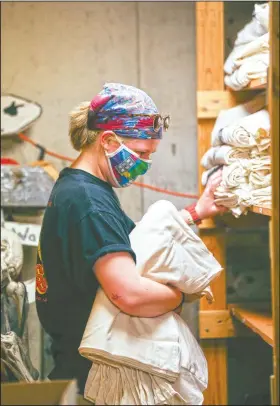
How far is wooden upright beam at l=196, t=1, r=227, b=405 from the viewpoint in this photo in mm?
1185

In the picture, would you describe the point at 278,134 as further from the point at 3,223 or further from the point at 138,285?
the point at 3,223

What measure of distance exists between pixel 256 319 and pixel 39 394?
1.97 feet

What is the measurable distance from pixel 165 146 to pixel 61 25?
0.51m

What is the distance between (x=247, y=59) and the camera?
1.52 meters

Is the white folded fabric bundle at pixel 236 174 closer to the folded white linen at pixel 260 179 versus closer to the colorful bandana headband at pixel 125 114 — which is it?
the folded white linen at pixel 260 179

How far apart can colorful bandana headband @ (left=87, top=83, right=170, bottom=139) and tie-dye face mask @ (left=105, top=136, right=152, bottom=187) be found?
34mm

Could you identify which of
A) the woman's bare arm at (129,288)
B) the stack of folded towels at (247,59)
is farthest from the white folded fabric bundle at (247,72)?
the woman's bare arm at (129,288)

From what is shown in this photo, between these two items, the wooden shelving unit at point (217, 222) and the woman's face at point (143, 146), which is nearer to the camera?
the wooden shelving unit at point (217, 222)

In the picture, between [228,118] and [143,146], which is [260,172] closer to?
[228,118]

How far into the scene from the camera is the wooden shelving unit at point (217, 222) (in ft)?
3.10

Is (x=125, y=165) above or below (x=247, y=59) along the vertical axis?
below

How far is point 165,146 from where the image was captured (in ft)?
4.26

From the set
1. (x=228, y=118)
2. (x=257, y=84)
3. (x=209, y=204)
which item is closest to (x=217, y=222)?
(x=209, y=204)

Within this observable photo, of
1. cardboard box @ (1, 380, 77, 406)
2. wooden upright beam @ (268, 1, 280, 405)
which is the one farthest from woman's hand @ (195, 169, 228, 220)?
cardboard box @ (1, 380, 77, 406)
